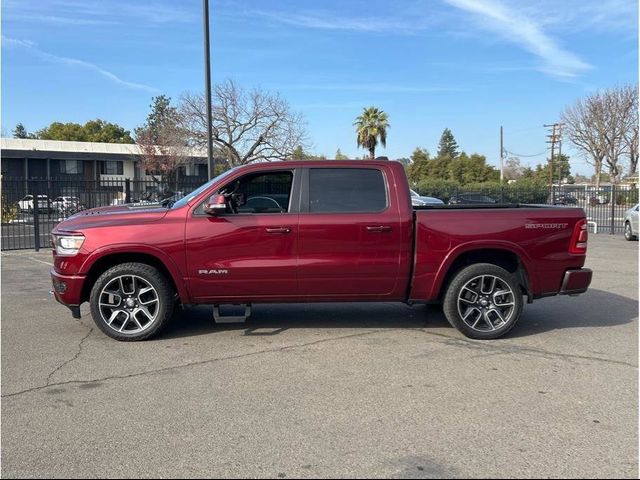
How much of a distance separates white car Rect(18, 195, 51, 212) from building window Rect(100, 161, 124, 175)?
128 ft

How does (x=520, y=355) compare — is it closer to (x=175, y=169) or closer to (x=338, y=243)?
(x=338, y=243)

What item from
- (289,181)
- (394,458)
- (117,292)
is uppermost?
(289,181)

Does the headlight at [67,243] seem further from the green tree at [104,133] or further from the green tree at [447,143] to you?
the green tree at [447,143]

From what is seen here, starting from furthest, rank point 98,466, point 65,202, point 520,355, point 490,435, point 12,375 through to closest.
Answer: point 65,202 < point 520,355 < point 12,375 < point 490,435 < point 98,466

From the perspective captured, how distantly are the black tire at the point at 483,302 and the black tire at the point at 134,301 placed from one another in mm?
3034

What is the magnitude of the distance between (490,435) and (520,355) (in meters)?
1.98

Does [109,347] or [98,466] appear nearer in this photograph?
[98,466]

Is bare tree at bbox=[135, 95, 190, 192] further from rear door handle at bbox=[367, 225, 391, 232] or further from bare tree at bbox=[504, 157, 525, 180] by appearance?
bare tree at bbox=[504, 157, 525, 180]

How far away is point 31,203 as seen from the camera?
53.1 feet

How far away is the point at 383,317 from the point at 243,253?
218 centimetres

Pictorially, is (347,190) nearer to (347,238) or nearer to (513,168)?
(347,238)

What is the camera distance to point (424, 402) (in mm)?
4281

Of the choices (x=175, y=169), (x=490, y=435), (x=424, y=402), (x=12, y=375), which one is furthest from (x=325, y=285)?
(x=175, y=169)

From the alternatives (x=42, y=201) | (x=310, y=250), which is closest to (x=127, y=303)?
(x=310, y=250)
